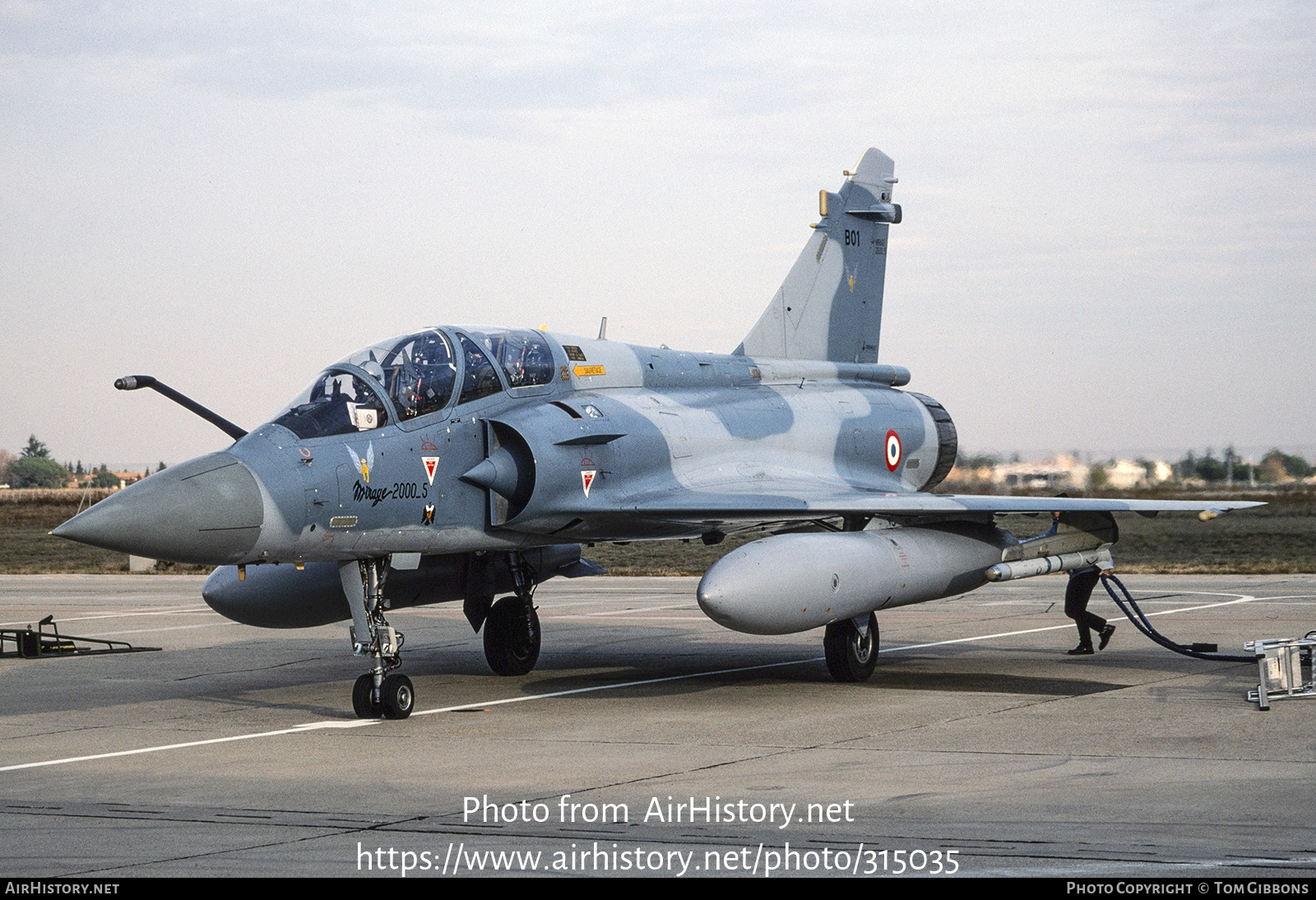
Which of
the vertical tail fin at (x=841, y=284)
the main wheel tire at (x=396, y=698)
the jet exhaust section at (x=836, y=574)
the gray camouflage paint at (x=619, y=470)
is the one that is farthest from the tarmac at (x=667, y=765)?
the vertical tail fin at (x=841, y=284)

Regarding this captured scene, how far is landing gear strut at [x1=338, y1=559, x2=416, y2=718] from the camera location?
1074 cm

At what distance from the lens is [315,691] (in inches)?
509

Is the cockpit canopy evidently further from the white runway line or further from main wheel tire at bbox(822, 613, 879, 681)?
main wheel tire at bbox(822, 613, 879, 681)

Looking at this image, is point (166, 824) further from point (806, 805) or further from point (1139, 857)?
point (1139, 857)

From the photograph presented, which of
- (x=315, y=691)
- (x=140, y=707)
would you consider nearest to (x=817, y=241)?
(x=315, y=691)

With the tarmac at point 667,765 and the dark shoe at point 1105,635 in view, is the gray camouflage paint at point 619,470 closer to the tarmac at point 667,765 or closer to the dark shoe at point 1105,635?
the tarmac at point 667,765

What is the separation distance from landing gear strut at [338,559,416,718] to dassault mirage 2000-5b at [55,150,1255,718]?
19mm

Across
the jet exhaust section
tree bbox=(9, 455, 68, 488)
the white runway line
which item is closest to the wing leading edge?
the jet exhaust section

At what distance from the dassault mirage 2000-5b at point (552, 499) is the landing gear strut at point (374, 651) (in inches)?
0.7

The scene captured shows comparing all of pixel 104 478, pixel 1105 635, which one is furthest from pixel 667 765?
pixel 104 478

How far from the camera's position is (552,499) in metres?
11.7

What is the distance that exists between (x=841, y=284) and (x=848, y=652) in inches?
227

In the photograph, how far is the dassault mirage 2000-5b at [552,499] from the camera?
1021 cm

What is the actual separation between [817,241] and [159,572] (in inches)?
870
